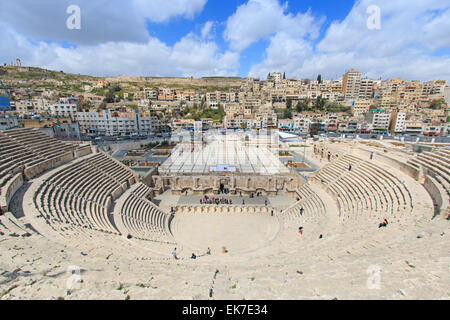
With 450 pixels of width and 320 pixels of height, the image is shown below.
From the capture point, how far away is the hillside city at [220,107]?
52875 mm

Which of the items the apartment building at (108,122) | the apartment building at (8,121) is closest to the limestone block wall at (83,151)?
the apartment building at (8,121)

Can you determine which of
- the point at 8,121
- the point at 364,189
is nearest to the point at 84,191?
the point at 364,189

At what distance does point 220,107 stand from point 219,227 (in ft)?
233

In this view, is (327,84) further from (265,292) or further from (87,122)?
(265,292)

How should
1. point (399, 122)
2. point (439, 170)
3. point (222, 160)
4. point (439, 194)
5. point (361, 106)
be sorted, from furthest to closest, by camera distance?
point (361, 106) → point (399, 122) → point (222, 160) → point (439, 170) → point (439, 194)

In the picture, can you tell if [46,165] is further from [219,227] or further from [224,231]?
[224,231]

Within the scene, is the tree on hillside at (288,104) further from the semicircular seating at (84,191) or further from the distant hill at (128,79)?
the semicircular seating at (84,191)

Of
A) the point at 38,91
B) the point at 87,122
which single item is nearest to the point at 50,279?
the point at 87,122

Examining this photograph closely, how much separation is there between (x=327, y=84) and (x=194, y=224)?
100 m

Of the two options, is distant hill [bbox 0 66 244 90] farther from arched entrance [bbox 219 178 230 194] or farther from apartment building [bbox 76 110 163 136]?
arched entrance [bbox 219 178 230 194]

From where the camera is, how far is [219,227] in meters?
18.6

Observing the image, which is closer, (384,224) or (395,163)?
(384,224)

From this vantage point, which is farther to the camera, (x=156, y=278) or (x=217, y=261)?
(x=217, y=261)
